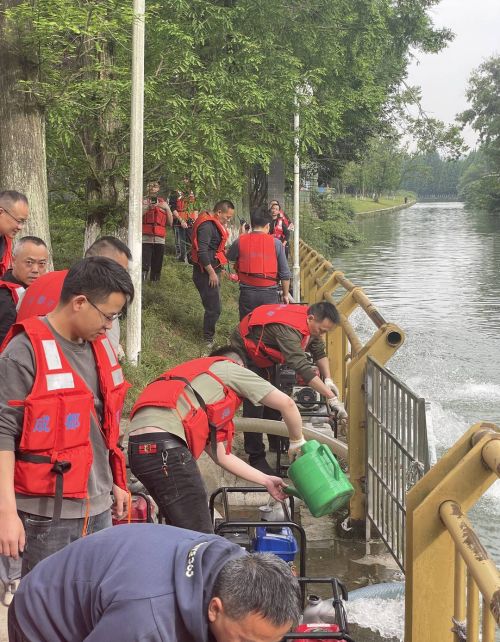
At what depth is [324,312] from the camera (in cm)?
624

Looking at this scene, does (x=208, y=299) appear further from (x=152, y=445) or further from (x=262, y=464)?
(x=152, y=445)

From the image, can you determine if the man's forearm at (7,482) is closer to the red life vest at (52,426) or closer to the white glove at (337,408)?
the red life vest at (52,426)

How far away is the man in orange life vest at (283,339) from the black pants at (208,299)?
148 inches

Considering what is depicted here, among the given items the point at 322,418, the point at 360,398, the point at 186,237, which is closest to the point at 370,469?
the point at 360,398

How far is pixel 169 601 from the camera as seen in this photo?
79.4 inches

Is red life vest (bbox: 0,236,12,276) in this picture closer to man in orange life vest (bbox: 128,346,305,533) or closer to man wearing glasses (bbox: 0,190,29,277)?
man wearing glasses (bbox: 0,190,29,277)

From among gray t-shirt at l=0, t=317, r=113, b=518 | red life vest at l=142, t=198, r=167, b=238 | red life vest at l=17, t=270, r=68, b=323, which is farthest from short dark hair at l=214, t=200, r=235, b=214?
gray t-shirt at l=0, t=317, r=113, b=518

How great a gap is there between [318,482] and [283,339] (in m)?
2.28

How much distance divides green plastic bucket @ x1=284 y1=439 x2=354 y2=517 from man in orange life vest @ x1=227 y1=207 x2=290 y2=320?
536 centimetres

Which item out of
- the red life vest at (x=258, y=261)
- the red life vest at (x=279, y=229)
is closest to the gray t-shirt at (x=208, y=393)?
the red life vest at (x=258, y=261)

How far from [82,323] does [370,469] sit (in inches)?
110

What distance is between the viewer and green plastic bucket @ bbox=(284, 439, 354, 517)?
13.5 feet

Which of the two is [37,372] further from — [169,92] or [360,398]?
[169,92]

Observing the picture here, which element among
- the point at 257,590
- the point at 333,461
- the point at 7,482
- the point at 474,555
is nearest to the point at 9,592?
the point at 7,482
